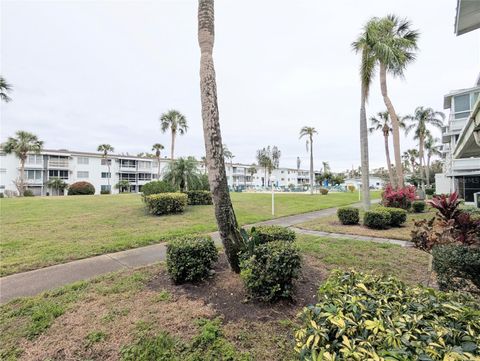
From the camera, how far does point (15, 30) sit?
7047 mm

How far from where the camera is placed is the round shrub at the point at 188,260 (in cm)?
383

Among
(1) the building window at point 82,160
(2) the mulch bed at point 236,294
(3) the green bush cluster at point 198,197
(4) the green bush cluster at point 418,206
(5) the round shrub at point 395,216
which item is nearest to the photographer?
(2) the mulch bed at point 236,294

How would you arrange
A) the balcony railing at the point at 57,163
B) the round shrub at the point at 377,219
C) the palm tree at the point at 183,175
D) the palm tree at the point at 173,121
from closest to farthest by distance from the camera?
the round shrub at the point at 377,219 → the palm tree at the point at 183,175 → the palm tree at the point at 173,121 → the balcony railing at the point at 57,163

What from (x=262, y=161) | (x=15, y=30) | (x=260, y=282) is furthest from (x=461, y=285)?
(x=262, y=161)

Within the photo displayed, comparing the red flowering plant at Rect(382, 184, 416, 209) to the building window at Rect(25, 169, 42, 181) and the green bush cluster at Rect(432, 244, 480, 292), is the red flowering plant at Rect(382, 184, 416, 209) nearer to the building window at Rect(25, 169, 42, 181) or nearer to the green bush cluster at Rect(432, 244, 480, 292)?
the green bush cluster at Rect(432, 244, 480, 292)

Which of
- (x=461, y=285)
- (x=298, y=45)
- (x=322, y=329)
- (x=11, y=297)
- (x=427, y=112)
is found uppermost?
(x=427, y=112)

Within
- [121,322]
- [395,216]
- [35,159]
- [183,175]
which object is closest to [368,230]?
[395,216]

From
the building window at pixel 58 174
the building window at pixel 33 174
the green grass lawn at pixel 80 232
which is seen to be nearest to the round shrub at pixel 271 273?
the green grass lawn at pixel 80 232

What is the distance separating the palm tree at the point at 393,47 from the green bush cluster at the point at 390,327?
1308 centimetres

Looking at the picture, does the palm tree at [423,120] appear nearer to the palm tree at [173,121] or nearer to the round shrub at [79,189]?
the palm tree at [173,121]

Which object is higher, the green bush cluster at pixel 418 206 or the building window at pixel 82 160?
the building window at pixel 82 160

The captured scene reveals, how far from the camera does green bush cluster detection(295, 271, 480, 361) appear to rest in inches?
46.8

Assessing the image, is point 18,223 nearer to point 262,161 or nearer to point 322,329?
point 322,329

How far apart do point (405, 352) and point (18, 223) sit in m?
13.0
